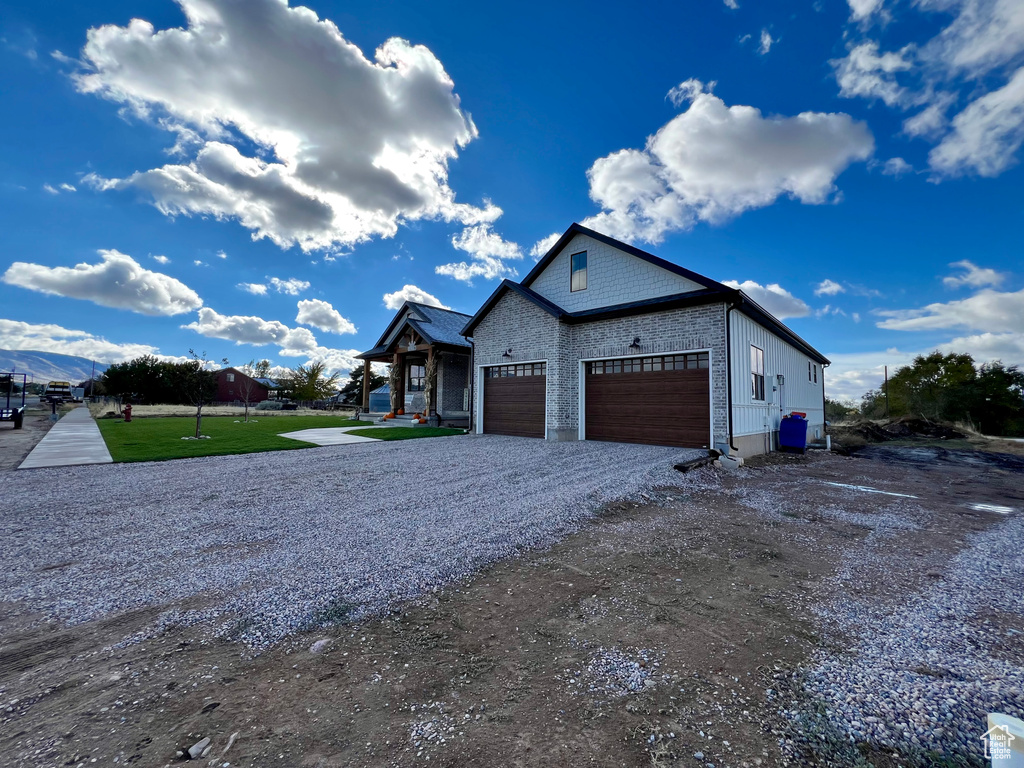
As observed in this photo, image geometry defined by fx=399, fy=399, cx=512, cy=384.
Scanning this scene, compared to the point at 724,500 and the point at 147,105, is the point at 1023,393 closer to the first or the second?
the point at 724,500

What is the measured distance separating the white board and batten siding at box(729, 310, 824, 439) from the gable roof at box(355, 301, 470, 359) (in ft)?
34.5

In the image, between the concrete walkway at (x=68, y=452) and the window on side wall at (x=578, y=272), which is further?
the window on side wall at (x=578, y=272)

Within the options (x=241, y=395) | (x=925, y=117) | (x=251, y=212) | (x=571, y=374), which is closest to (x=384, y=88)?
(x=251, y=212)

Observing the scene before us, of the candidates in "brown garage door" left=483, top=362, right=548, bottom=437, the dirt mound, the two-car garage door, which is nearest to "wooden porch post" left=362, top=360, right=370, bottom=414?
"brown garage door" left=483, top=362, right=548, bottom=437

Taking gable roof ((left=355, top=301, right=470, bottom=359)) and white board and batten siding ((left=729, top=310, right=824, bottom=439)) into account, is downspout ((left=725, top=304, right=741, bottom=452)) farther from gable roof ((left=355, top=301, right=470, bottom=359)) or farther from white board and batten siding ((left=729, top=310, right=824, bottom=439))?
gable roof ((left=355, top=301, right=470, bottom=359))

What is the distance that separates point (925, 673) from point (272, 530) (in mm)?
5505

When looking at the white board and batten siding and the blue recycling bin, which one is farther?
the blue recycling bin

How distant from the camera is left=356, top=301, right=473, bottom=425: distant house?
17750 millimetres

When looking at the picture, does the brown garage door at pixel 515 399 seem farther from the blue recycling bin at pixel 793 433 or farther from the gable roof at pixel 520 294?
the blue recycling bin at pixel 793 433

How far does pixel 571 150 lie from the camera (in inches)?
518

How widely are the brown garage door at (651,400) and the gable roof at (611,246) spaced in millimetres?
1967

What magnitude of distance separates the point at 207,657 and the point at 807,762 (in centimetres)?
305

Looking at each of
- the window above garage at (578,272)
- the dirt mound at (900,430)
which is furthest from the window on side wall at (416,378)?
the dirt mound at (900,430)

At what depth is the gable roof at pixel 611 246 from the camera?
→ 10.3 m
